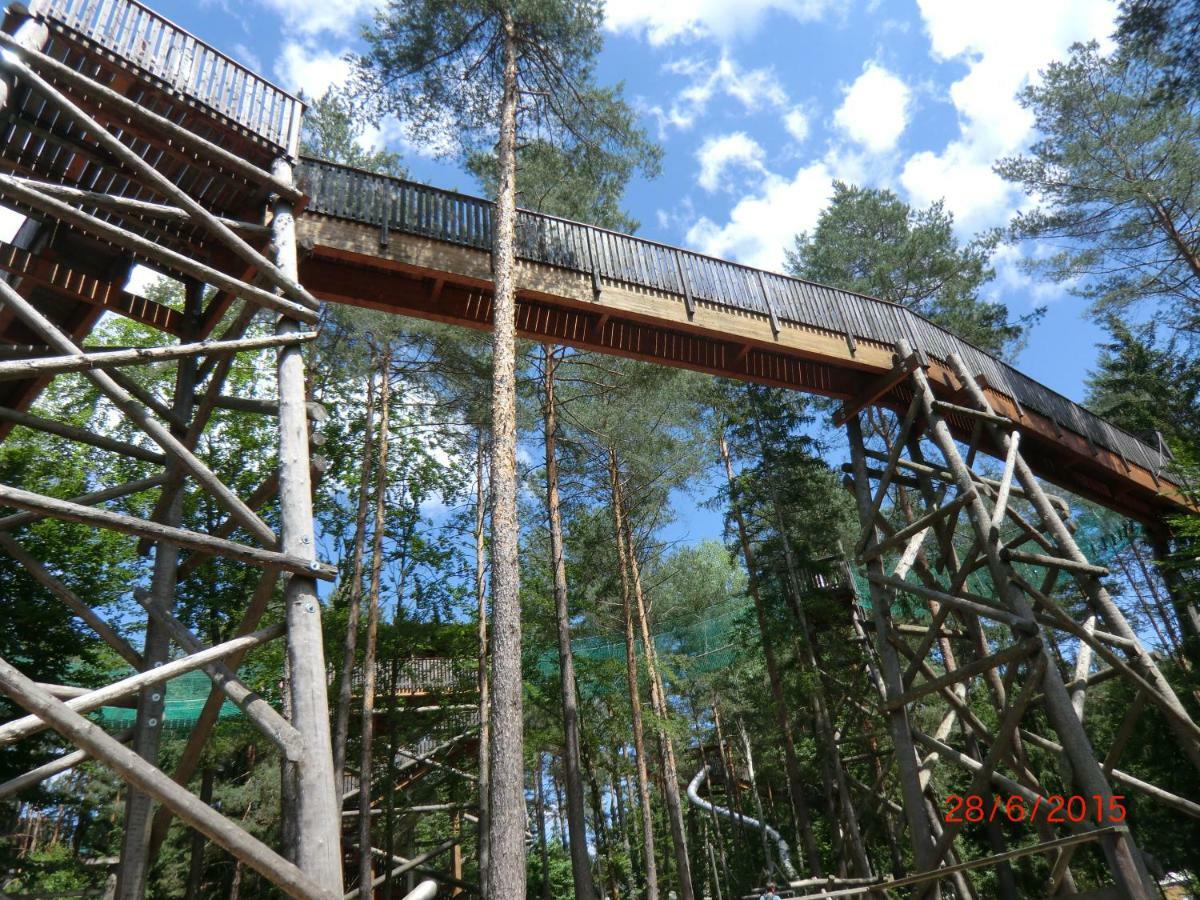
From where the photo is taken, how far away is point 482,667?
13102 millimetres

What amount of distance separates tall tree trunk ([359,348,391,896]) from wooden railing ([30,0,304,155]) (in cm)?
820

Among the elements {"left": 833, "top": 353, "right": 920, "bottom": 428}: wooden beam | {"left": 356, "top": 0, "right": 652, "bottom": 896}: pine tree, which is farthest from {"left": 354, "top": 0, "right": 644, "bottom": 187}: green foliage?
{"left": 833, "top": 353, "right": 920, "bottom": 428}: wooden beam

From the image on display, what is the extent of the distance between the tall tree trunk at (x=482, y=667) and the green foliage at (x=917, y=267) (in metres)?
8.88

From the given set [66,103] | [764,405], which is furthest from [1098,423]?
[66,103]

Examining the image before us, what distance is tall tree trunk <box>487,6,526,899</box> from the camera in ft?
16.5

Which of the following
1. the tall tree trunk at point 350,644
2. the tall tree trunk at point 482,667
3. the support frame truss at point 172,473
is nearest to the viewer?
the support frame truss at point 172,473

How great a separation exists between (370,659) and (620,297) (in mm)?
7425

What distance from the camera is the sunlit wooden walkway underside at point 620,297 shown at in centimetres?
720

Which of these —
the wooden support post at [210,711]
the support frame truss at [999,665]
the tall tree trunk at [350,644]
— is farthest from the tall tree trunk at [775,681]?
the wooden support post at [210,711]

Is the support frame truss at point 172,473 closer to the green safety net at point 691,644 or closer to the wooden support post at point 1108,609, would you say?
the green safety net at point 691,644

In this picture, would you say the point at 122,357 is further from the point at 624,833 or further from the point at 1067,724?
the point at 624,833

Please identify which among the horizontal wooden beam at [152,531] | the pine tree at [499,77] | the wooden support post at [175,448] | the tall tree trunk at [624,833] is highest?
the pine tree at [499,77]

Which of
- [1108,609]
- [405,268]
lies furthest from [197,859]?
[1108,609]

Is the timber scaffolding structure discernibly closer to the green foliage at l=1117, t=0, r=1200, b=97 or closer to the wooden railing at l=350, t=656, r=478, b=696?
the green foliage at l=1117, t=0, r=1200, b=97
